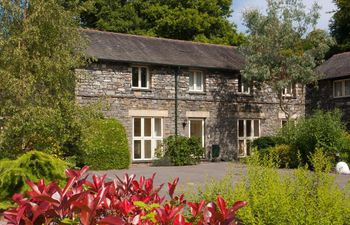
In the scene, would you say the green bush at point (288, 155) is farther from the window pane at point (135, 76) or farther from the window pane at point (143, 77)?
the window pane at point (135, 76)

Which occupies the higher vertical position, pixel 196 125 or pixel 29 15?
Result: pixel 29 15

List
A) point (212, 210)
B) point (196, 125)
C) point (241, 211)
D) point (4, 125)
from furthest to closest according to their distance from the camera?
1. point (196, 125)
2. point (4, 125)
3. point (241, 211)
4. point (212, 210)

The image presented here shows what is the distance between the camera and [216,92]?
26172 mm

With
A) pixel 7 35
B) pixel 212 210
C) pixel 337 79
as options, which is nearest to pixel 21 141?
pixel 7 35

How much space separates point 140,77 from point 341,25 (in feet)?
82.4

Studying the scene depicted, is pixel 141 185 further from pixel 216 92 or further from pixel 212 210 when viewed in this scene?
pixel 216 92

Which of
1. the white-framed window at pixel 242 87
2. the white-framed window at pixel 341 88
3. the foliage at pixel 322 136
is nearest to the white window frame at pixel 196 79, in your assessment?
the white-framed window at pixel 242 87

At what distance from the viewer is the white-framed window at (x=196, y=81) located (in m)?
25.5


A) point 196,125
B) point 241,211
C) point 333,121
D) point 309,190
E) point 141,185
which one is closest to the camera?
point 141,185

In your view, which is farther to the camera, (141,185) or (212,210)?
(141,185)

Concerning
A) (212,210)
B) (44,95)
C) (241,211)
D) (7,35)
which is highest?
(7,35)

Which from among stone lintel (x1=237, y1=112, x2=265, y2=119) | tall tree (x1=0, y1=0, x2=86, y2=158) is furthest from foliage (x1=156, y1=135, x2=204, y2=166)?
tall tree (x1=0, y1=0, x2=86, y2=158)

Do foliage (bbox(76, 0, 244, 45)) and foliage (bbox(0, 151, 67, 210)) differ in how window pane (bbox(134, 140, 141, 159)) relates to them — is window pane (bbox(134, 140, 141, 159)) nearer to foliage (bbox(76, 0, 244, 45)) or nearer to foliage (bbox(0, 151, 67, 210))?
foliage (bbox(76, 0, 244, 45))

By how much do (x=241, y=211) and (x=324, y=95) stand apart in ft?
84.3
